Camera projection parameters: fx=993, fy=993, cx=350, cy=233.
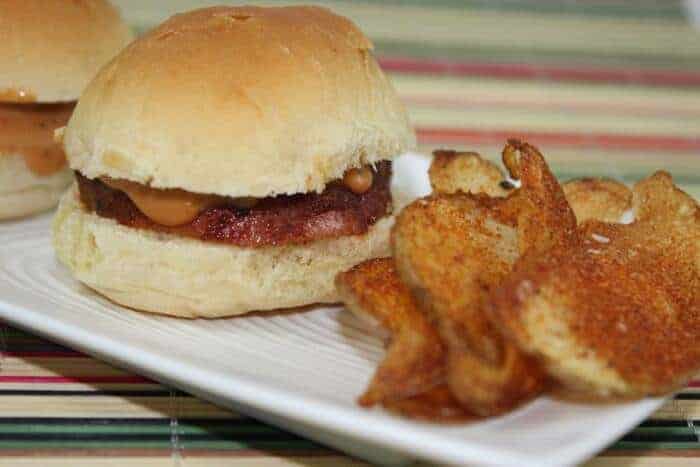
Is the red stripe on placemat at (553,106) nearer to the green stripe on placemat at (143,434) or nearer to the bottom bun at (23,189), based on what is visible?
the bottom bun at (23,189)

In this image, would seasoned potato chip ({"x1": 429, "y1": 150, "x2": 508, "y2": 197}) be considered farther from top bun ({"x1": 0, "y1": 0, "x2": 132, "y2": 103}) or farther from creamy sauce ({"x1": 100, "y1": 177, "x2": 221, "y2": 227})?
top bun ({"x1": 0, "y1": 0, "x2": 132, "y2": 103})

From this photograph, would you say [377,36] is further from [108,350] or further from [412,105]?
[108,350]

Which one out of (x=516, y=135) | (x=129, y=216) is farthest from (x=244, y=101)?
(x=516, y=135)

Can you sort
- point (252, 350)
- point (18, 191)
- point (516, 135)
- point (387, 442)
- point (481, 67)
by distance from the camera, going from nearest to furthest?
1. point (387, 442)
2. point (252, 350)
3. point (18, 191)
4. point (516, 135)
5. point (481, 67)

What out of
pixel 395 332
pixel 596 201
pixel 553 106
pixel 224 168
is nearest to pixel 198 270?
pixel 224 168

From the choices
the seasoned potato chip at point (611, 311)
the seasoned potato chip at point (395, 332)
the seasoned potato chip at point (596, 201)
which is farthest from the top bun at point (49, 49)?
the seasoned potato chip at point (611, 311)

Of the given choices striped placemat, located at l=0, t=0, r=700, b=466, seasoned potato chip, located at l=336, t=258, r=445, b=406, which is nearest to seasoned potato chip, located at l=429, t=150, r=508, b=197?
seasoned potato chip, located at l=336, t=258, r=445, b=406
